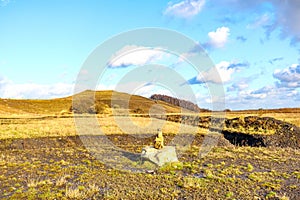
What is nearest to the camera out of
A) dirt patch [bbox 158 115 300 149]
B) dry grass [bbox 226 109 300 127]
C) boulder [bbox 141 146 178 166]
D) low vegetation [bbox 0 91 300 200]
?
low vegetation [bbox 0 91 300 200]

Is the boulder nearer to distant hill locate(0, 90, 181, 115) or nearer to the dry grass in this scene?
the dry grass

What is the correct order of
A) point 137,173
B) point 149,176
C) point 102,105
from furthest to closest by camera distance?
point 102,105 → point 137,173 → point 149,176

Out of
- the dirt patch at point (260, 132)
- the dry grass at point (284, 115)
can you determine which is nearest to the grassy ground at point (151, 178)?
the dirt patch at point (260, 132)

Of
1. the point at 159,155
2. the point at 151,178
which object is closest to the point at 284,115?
the point at 159,155

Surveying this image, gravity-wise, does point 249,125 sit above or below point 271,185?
above

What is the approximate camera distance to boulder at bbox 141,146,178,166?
64.1 ft

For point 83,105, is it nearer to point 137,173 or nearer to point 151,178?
point 137,173

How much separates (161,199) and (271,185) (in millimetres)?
5948

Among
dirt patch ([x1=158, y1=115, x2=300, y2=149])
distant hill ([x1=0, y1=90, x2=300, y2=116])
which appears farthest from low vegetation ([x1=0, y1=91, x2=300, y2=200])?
distant hill ([x1=0, y1=90, x2=300, y2=116])

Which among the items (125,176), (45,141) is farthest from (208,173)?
(45,141)

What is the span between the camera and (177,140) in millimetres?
32031

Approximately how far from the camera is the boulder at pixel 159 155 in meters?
19.5

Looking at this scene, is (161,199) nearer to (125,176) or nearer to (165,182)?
(165,182)

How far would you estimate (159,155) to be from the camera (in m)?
19.7
